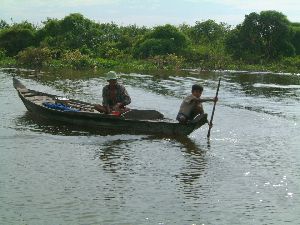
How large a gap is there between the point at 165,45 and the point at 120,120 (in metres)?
38.1

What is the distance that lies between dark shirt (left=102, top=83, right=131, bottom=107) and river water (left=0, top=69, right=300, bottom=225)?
1177 millimetres

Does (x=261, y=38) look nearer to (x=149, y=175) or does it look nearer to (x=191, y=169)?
(x=191, y=169)

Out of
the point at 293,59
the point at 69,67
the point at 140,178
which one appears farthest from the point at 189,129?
the point at 293,59

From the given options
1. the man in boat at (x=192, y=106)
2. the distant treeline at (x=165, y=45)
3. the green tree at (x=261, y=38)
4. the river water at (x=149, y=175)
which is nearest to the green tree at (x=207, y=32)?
the distant treeline at (x=165, y=45)

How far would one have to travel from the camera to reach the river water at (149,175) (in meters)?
7.23

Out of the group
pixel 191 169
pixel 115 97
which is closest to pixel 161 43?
pixel 115 97

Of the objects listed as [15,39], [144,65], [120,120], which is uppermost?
[15,39]

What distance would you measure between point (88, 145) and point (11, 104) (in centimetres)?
753

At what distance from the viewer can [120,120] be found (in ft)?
41.2

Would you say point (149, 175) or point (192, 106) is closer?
point (149, 175)

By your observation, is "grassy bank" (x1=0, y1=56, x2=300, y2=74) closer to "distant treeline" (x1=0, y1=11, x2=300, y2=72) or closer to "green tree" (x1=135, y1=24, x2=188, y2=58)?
"distant treeline" (x1=0, y1=11, x2=300, y2=72)

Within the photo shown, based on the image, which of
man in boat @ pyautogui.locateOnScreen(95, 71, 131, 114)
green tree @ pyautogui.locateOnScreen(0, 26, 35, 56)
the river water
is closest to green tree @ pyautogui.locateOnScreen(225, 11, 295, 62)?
green tree @ pyautogui.locateOnScreen(0, 26, 35, 56)

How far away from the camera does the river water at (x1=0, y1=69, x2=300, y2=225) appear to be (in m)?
7.23

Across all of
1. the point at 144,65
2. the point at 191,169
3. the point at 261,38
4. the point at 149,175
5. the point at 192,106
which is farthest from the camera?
the point at 261,38
